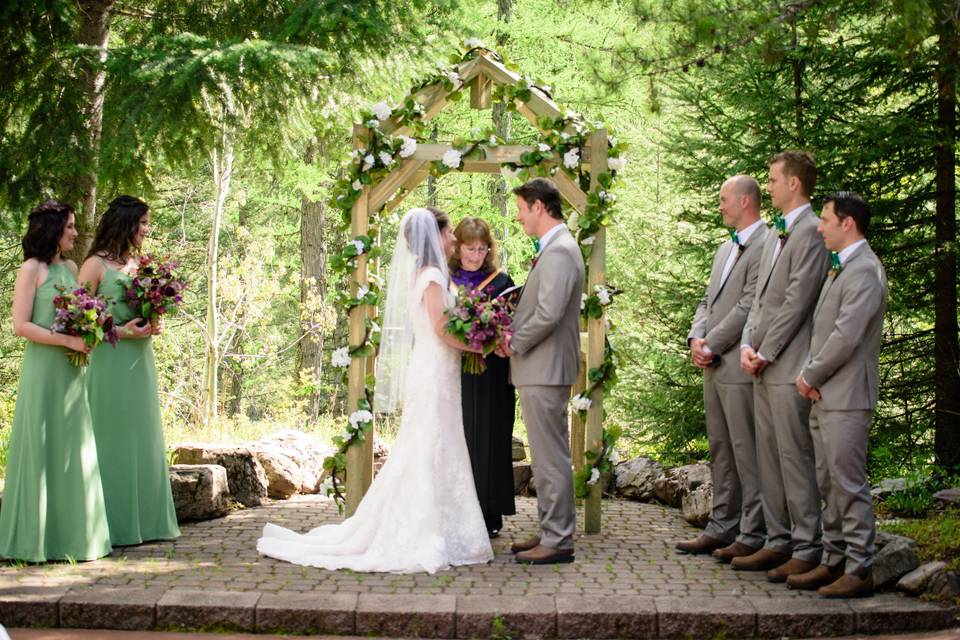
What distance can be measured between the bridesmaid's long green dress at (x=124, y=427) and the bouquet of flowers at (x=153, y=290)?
0.08 metres

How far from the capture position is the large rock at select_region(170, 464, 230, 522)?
700 cm

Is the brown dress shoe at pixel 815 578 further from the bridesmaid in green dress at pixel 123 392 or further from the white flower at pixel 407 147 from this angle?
the bridesmaid in green dress at pixel 123 392

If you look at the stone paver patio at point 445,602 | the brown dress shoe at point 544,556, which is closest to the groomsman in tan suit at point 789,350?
the stone paver patio at point 445,602

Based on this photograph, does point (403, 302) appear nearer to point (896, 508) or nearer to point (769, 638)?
point (769, 638)

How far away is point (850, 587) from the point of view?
497 cm

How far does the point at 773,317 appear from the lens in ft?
17.9

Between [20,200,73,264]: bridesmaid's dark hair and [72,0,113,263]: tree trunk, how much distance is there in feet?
5.85

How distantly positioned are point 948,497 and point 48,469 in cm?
587

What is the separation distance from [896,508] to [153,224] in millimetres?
13475

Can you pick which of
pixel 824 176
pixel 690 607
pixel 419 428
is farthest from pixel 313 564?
pixel 824 176

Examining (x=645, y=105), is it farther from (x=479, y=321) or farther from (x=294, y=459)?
(x=294, y=459)

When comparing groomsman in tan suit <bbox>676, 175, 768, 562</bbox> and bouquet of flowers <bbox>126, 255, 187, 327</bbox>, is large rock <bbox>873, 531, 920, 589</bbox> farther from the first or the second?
bouquet of flowers <bbox>126, 255, 187, 327</bbox>

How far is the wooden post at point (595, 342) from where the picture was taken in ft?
22.6

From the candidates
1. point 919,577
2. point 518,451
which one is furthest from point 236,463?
point 919,577
